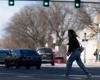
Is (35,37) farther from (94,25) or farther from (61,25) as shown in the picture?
(94,25)

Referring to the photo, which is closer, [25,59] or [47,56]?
[25,59]

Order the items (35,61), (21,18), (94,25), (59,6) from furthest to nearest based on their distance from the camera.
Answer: (21,18)
(59,6)
(94,25)
(35,61)

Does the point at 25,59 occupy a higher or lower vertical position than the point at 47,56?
higher

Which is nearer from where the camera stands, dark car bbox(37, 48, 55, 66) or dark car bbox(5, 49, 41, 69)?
dark car bbox(5, 49, 41, 69)

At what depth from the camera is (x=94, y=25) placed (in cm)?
9112

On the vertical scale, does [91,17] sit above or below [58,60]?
above

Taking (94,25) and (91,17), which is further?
(94,25)

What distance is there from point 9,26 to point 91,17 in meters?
41.0

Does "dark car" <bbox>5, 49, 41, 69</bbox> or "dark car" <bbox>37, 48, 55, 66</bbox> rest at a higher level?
"dark car" <bbox>5, 49, 41, 69</bbox>

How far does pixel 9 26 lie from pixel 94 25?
115 feet

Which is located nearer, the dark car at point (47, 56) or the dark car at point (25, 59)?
the dark car at point (25, 59)

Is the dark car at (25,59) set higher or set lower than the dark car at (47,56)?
higher

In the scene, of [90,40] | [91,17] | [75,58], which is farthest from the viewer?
[90,40]

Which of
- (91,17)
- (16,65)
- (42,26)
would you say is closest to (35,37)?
(42,26)
